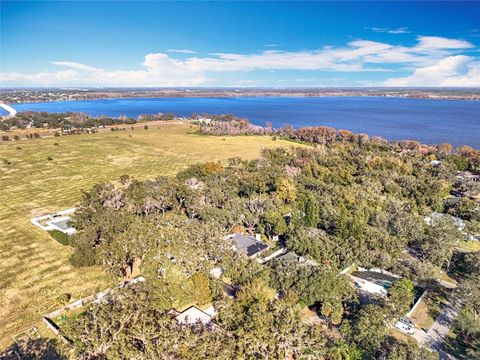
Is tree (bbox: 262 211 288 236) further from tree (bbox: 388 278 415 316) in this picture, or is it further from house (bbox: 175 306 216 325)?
house (bbox: 175 306 216 325)

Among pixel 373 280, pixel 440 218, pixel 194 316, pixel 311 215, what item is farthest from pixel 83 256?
pixel 440 218

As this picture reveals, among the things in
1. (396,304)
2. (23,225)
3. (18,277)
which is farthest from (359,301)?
(23,225)

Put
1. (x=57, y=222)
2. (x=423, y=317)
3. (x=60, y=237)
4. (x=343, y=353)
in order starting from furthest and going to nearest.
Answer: (x=57, y=222) → (x=60, y=237) → (x=423, y=317) → (x=343, y=353)

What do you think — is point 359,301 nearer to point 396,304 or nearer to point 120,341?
point 396,304

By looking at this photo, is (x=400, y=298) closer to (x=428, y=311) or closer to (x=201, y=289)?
(x=428, y=311)

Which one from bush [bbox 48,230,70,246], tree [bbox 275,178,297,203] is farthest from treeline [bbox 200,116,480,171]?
bush [bbox 48,230,70,246]

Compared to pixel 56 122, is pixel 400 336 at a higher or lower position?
lower

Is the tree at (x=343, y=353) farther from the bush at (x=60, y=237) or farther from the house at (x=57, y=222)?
the house at (x=57, y=222)
